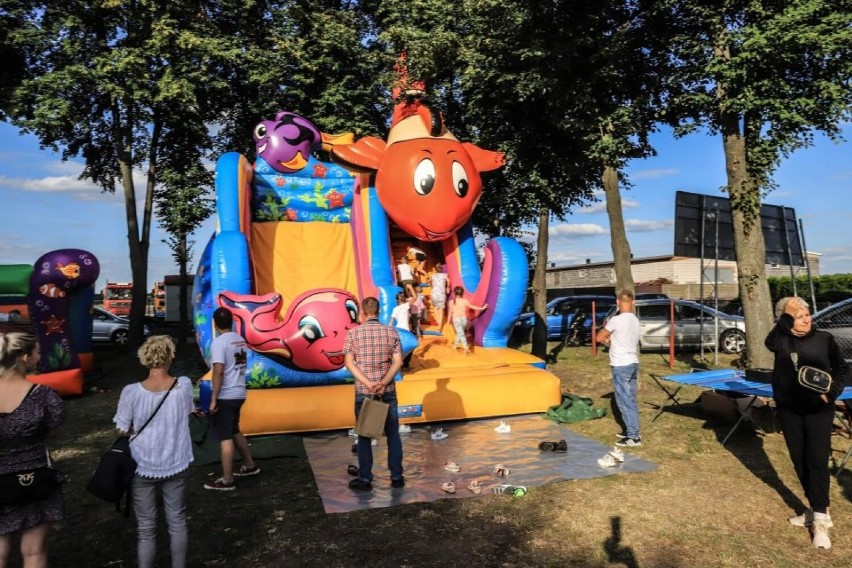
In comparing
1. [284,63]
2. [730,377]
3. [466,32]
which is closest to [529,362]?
[730,377]

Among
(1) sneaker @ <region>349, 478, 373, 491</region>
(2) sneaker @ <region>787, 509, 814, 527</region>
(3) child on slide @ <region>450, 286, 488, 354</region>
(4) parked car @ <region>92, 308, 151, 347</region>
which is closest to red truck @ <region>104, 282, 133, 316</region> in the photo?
(4) parked car @ <region>92, 308, 151, 347</region>

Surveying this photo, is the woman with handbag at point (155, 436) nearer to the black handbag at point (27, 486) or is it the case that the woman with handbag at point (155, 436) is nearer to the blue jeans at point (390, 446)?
the black handbag at point (27, 486)

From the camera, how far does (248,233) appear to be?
9.98 metres

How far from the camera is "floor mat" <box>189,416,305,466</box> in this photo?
22.1ft

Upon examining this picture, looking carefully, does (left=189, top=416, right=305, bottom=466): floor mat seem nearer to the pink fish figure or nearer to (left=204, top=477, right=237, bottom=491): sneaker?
(left=204, top=477, right=237, bottom=491): sneaker

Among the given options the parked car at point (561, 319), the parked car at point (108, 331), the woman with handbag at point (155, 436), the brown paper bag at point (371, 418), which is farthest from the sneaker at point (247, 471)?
the parked car at point (108, 331)

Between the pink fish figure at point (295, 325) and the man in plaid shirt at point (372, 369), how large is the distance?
2.22 meters

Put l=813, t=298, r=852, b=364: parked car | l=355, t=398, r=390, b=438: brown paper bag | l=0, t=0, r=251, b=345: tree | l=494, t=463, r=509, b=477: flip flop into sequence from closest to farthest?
1. l=355, t=398, r=390, b=438: brown paper bag
2. l=494, t=463, r=509, b=477: flip flop
3. l=813, t=298, r=852, b=364: parked car
4. l=0, t=0, r=251, b=345: tree

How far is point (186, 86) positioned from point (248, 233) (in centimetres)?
618

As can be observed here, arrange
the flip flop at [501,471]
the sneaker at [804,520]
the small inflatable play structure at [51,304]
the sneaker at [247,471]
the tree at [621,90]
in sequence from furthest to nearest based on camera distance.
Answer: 1. the tree at [621,90]
2. the small inflatable play structure at [51,304]
3. the sneaker at [247,471]
4. the flip flop at [501,471]
5. the sneaker at [804,520]

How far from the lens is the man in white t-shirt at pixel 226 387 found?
5465 millimetres

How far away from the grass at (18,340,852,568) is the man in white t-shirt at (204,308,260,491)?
36 centimetres

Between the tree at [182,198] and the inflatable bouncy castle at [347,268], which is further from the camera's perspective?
the tree at [182,198]

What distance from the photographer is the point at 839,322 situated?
1135 cm
